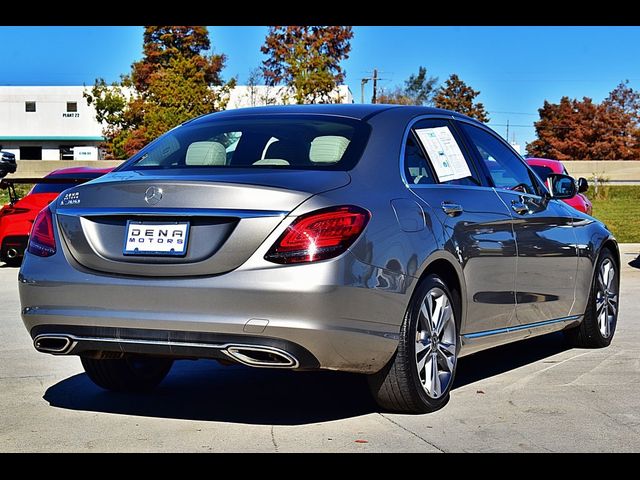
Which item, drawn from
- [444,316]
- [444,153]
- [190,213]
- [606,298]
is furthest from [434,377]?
[606,298]

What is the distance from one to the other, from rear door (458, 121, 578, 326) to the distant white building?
75009mm

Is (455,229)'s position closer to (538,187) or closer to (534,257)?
(534,257)

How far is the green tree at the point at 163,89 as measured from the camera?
170 ft

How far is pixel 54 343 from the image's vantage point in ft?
17.4

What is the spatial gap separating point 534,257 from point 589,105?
254 ft

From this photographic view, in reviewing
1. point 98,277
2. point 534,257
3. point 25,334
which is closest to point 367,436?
point 98,277

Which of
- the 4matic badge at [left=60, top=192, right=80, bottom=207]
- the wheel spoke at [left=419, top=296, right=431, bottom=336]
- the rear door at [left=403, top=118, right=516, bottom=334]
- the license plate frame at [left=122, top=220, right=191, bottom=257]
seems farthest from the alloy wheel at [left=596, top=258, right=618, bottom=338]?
the 4matic badge at [left=60, top=192, right=80, bottom=207]

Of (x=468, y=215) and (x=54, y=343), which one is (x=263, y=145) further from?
(x=54, y=343)

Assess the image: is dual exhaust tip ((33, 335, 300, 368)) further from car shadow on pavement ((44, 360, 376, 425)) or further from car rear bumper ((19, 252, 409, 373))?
car shadow on pavement ((44, 360, 376, 425))

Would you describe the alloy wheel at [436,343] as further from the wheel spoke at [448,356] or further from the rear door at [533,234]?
the rear door at [533,234]

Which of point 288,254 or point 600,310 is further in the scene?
point 600,310

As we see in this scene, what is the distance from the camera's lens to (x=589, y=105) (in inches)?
3206

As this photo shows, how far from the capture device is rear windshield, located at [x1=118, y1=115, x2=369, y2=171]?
18.2 ft

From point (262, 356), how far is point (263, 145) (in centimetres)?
129
